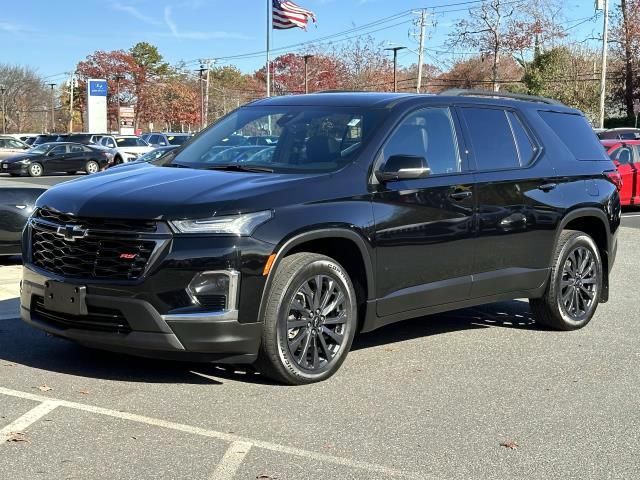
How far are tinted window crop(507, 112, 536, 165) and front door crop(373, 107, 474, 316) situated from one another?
75 centimetres

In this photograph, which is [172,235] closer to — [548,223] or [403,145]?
[403,145]

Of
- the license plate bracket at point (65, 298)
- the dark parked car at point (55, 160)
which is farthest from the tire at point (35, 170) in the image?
the license plate bracket at point (65, 298)

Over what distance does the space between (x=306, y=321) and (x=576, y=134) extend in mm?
3531

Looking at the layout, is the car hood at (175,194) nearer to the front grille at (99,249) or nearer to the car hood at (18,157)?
the front grille at (99,249)

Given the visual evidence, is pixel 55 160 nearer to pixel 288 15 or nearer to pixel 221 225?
pixel 288 15

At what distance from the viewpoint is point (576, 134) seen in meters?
7.35

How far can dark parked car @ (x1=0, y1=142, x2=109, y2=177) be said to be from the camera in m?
34.3

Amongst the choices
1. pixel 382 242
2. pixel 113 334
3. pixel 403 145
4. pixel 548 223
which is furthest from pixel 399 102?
pixel 113 334

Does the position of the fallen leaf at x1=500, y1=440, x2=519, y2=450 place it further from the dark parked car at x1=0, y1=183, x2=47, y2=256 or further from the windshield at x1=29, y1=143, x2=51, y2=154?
the windshield at x1=29, y1=143, x2=51, y2=154

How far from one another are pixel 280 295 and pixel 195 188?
0.81 metres

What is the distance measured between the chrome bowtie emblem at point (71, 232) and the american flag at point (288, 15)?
3444cm

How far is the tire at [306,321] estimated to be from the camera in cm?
493

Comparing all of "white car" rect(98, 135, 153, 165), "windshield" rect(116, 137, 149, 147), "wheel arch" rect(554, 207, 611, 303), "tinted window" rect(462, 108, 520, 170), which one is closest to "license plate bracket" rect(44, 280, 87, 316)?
"tinted window" rect(462, 108, 520, 170)

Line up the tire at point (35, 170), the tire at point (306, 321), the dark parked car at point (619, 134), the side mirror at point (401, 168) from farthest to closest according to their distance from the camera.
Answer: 1. the tire at point (35, 170)
2. the dark parked car at point (619, 134)
3. the side mirror at point (401, 168)
4. the tire at point (306, 321)
